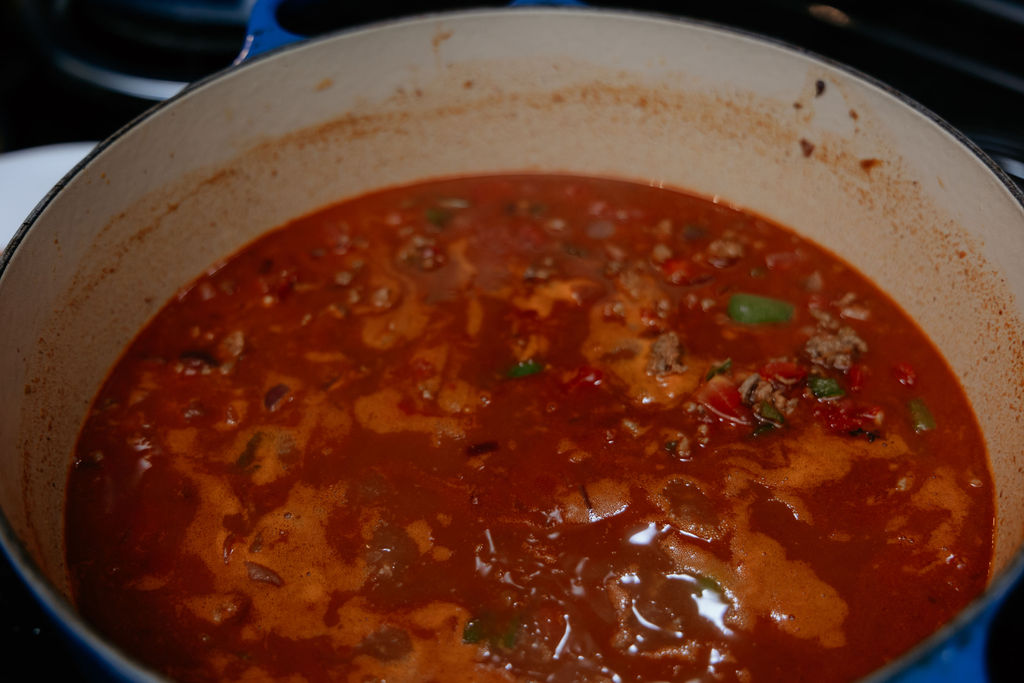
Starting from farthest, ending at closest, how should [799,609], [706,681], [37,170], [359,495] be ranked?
1. [37,170]
2. [359,495]
3. [799,609]
4. [706,681]

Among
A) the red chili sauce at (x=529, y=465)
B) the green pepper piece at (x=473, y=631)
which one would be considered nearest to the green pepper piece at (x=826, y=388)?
the red chili sauce at (x=529, y=465)

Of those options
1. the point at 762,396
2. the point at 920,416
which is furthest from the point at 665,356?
the point at 920,416

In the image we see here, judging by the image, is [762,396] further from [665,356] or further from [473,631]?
[473,631]

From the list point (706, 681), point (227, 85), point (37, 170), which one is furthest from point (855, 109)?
point (37, 170)

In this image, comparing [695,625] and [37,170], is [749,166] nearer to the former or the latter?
[695,625]

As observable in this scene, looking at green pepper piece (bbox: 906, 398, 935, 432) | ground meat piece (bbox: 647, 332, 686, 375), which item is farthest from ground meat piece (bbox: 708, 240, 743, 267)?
green pepper piece (bbox: 906, 398, 935, 432)

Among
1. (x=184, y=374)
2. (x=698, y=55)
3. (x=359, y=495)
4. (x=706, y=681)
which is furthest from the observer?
(x=698, y=55)

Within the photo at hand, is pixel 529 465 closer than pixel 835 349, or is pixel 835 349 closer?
pixel 529 465
